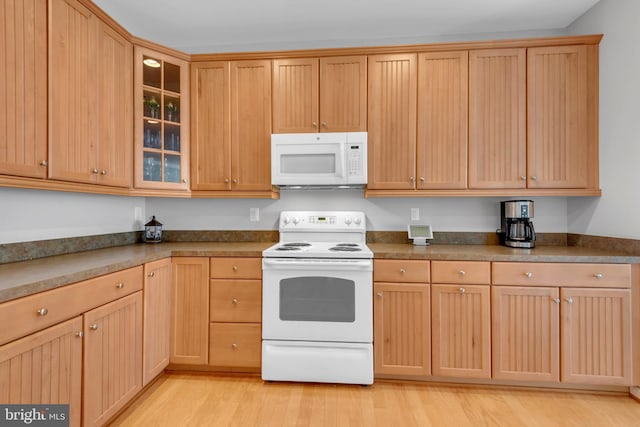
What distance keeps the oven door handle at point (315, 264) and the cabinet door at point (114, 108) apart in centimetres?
117

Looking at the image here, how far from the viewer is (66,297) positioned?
135 cm

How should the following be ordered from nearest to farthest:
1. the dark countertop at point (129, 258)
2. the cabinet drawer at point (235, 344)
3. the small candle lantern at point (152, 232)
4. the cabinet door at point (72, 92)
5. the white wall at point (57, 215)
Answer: the dark countertop at point (129, 258) → the cabinet door at point (72, 92) → the white wall at point (57, 215) → the cabinet drawer at point (235, 344) → the small candle lantern at point (152, 232)

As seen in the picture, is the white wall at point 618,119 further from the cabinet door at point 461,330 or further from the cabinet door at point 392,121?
the cabinet door at point 392,121

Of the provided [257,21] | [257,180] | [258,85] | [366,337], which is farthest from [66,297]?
[257,21]

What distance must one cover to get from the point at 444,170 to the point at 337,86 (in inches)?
41.5

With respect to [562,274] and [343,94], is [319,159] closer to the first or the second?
[343,94]

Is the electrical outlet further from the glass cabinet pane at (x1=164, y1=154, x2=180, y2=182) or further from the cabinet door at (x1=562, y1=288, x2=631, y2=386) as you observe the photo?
the cabinet door at (x1=562, y1=288, x2=631, y2=386)

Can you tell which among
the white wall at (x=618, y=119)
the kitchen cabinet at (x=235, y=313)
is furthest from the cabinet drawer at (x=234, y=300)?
the white wall at (x=618, y=119)

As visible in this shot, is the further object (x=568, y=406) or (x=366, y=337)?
(x=366, y=337)

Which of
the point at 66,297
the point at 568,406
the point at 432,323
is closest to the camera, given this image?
the point at 66,297

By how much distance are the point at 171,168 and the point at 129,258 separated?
89cm

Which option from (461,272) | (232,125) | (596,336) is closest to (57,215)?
(232,125)

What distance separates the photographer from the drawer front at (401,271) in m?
2.09

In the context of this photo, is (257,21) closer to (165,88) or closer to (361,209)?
(165,88)
